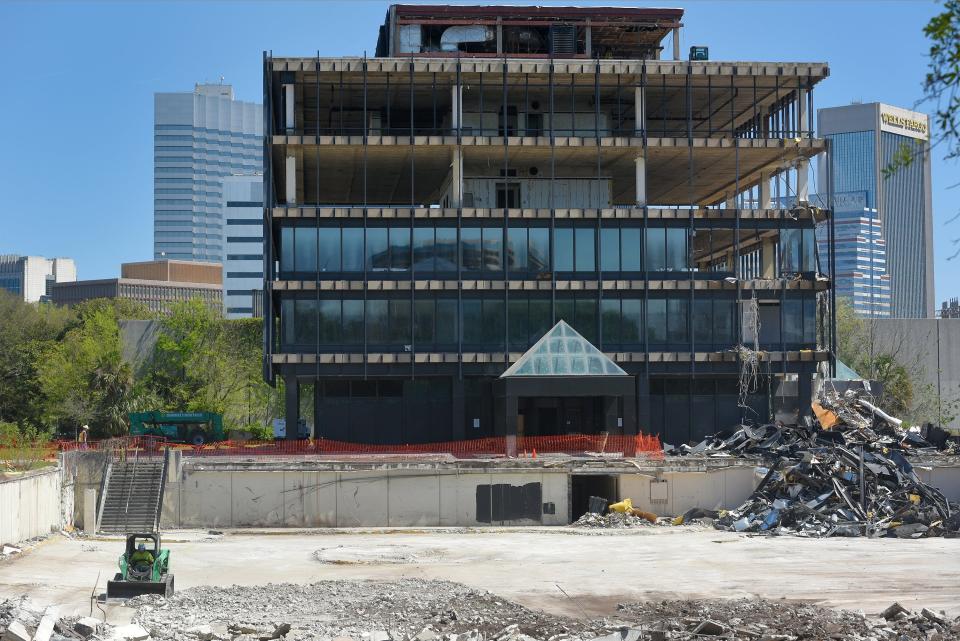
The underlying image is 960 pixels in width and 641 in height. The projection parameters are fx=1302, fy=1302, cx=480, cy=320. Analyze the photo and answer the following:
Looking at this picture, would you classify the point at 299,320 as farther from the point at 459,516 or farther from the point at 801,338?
the point at 801,338

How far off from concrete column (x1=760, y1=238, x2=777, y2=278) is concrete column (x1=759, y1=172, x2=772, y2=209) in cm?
240

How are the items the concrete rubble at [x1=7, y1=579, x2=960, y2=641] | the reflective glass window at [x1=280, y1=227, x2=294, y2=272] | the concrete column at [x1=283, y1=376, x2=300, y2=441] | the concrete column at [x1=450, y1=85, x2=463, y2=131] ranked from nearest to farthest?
1. the concrete rubble at [x1=7, y1=579, x2=960, y2=641]
2. the reflective glass window at [x1=280, y1=227, x2=294, y2=272]
3. the concrete column at [x1=283, y1=376, x2=300, y2=441]
4. the concrete column at [x1=450, y1=85, x2=463, y2=131]

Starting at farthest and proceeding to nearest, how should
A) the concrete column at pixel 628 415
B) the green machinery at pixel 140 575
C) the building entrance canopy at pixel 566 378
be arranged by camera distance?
the concrete column at pixel 628 415 → the building entrance canopy at pixel 566 378 → the green machinery at pixel 140 575

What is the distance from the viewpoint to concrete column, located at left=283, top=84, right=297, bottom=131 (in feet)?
249

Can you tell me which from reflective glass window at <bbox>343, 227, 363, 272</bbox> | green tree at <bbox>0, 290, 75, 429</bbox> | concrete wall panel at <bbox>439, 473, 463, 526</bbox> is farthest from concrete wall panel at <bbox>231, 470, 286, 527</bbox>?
green tree at <bbox>0, 290, 75, 429</bbox>

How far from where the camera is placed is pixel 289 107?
249 feet

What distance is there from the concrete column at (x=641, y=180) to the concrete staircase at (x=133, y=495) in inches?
1274

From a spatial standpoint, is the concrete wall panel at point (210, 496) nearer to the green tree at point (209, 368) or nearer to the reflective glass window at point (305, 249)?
the reflective glass window at point (305, 249)

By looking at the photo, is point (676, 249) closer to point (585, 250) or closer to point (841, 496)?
point (585, 250)

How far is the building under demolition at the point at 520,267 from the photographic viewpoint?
247 ft

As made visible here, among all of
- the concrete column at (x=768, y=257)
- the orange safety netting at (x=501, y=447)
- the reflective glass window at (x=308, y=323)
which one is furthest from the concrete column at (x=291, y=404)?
the concrete column at (x=768, y=257)

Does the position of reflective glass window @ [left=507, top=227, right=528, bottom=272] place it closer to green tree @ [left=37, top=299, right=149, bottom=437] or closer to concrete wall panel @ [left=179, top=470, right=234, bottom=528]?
concrete wall panel @ [left=179, top=470, right=234, bottom=528]

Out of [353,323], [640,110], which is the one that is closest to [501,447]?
[353,323]

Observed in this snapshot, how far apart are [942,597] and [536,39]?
5624 cm
